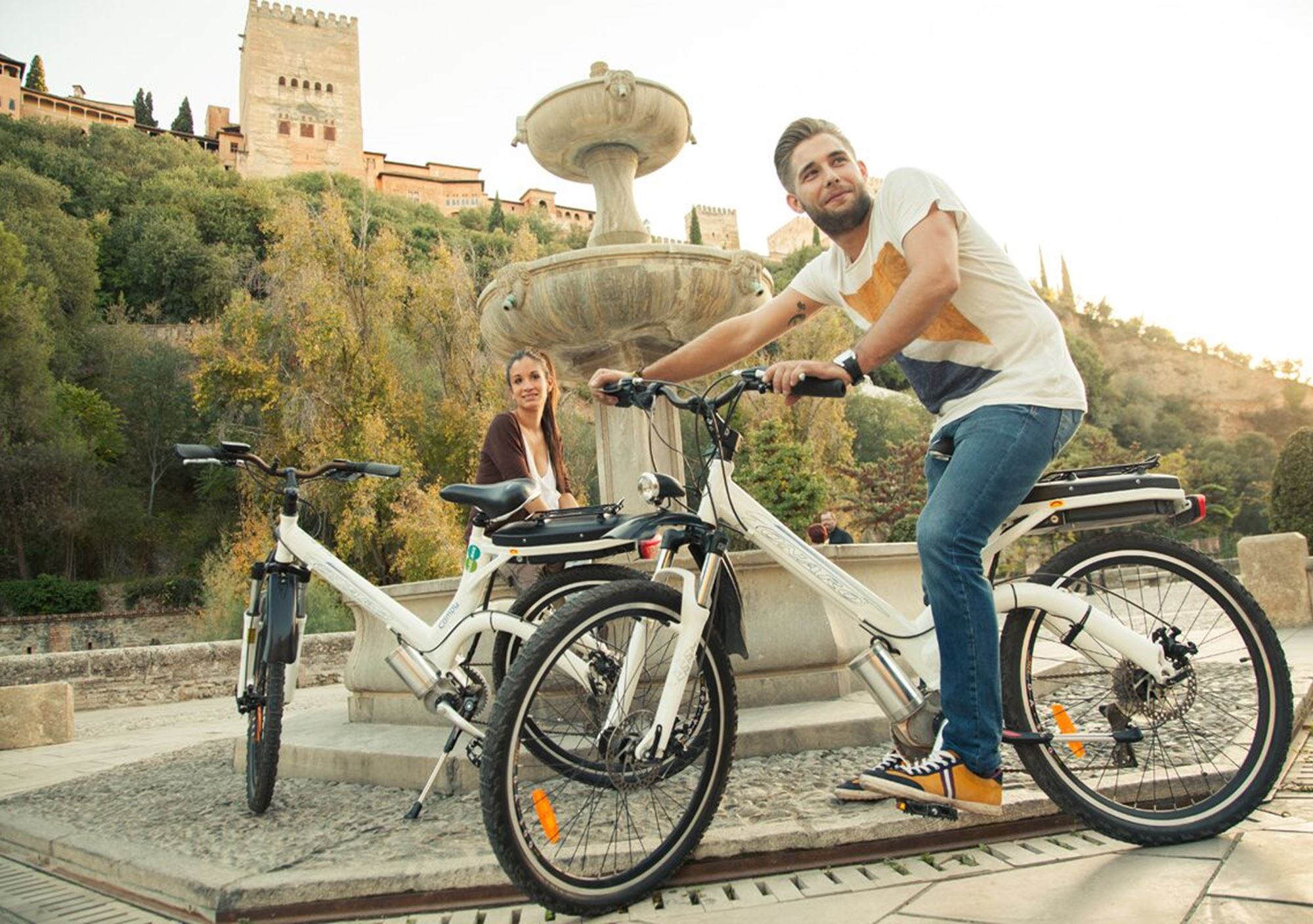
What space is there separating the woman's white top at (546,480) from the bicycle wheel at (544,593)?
2.52ft

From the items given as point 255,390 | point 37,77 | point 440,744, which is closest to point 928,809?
point 440,744

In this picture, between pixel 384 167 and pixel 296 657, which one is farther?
pixel 384 167

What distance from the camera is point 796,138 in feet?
8.55

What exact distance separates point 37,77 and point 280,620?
90.7 metres

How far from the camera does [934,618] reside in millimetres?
2318

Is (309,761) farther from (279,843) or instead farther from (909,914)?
(909,914)

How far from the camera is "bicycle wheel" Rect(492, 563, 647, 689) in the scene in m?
3.20

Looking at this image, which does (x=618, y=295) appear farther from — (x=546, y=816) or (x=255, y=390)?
(x=255, y=390)

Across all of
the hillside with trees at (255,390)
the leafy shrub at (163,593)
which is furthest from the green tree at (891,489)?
the leafy shrub at (163,593)

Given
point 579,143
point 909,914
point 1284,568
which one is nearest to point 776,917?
point 909,914

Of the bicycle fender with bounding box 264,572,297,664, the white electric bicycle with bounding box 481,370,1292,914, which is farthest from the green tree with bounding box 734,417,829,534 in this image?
the white electric bicycle with bounding box 481,370,1292,914

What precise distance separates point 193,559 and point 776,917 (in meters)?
35.8

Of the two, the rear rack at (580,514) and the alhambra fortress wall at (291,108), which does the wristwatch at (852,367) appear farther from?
the alhambra fortress wall at (291,108)

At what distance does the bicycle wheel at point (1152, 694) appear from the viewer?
2369mm
